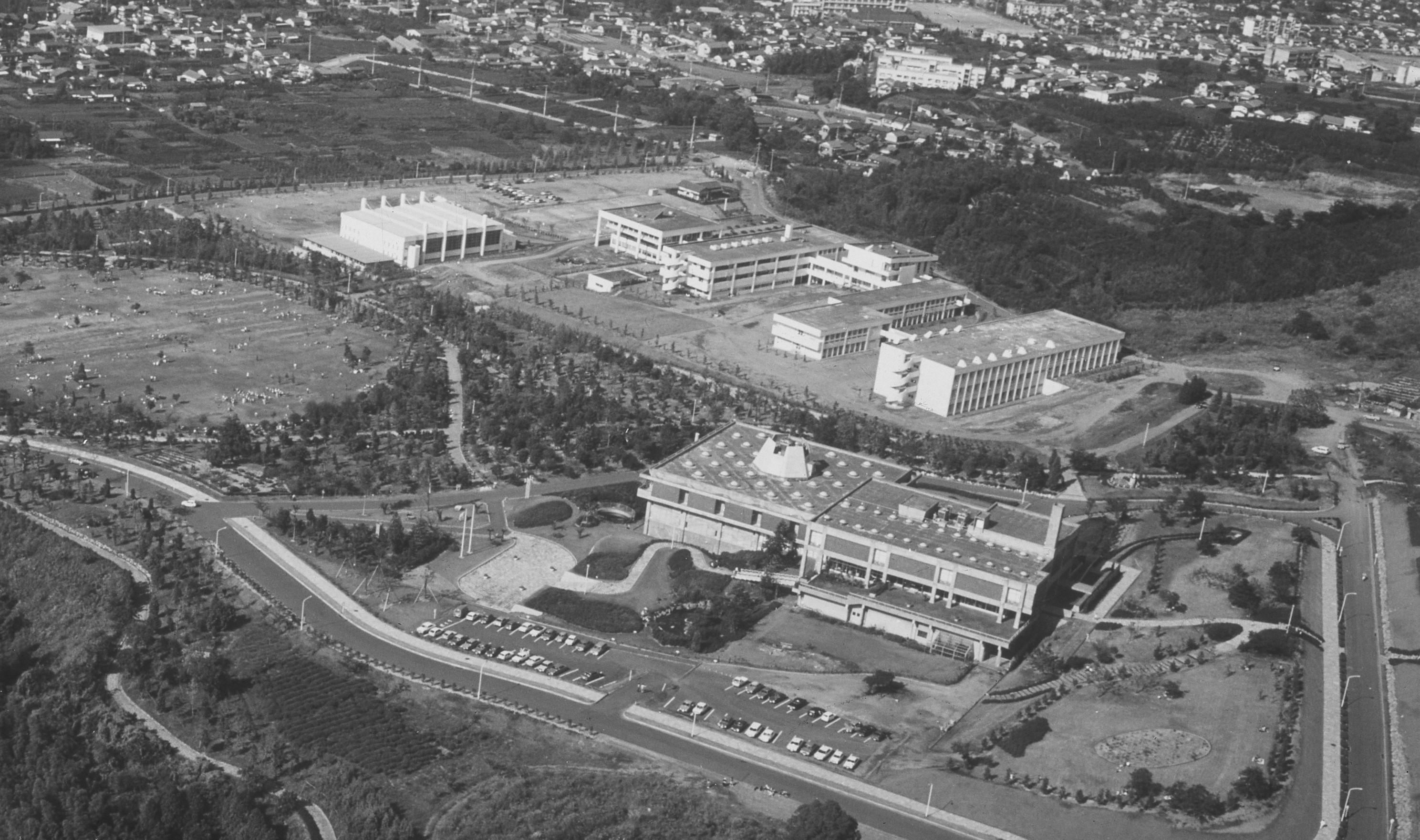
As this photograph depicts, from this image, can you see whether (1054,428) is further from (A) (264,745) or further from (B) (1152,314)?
(A) (264,745)

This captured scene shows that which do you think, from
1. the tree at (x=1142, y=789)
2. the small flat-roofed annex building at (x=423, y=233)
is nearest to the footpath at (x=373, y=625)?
the tree at (x=1142, y=789)

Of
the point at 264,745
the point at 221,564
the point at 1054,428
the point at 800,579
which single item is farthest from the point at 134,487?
the point at 1054,428

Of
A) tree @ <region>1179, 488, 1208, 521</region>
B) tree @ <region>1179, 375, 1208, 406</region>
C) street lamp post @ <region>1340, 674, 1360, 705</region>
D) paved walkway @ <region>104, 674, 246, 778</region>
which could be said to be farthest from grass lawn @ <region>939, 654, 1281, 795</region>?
tree @ <region>1179, 375, 1208, 406</region>

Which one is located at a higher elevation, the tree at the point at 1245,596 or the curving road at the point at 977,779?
the tree at the point at 1245,596

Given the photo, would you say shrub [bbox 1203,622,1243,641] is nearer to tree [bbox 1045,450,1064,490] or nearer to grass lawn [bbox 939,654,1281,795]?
grass lawn [bbox 939,654,1281,795]

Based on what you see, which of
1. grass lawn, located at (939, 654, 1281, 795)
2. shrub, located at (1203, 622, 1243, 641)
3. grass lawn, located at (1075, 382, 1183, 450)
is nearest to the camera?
grass lawn, located at (939, 654, 1281, 795)

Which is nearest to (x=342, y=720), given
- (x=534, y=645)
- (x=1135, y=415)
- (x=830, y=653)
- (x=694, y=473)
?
(x=534, y=645)

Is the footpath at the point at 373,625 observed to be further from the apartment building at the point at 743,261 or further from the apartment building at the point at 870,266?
the apartment building at the point at 870,266
